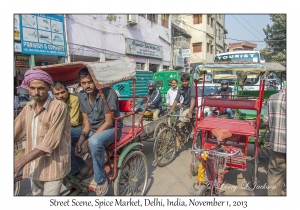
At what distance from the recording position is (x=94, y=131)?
2.74m

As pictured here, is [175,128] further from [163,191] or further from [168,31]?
[168,31]

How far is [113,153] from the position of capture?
278 centimetres

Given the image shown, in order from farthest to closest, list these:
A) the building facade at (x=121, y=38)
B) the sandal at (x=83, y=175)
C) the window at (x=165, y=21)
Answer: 1. the window at (x=165, y=21)
2. the building facade at (x=121, y=38)
3. the sandal at (x=83, y=175)

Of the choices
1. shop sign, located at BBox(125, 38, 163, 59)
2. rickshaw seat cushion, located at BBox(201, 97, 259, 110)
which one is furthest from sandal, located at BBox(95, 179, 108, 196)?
shop sign, located at BBox(125, 38, 163, 59)

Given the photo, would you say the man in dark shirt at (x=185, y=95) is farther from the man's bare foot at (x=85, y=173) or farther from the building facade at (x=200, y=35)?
the building facade at (x=200, y=35)

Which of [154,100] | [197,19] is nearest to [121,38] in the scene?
[154,100]

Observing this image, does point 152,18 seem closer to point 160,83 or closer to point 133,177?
point 160,83

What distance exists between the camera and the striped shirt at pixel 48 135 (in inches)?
72.8

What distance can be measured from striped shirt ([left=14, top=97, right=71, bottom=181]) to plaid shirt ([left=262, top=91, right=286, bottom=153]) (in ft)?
7.90

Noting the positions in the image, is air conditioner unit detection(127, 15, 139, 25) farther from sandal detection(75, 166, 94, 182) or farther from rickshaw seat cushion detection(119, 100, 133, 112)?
sandal detection(75, 166, 94, 182)

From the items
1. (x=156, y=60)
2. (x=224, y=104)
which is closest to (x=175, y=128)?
(x=224, y=104)

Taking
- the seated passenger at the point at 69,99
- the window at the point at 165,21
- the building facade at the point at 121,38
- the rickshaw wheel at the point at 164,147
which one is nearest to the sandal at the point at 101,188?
the seated passenger at the point at 69,99

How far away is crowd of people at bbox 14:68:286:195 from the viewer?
1863 millimetres

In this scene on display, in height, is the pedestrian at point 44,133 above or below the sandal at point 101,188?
above
